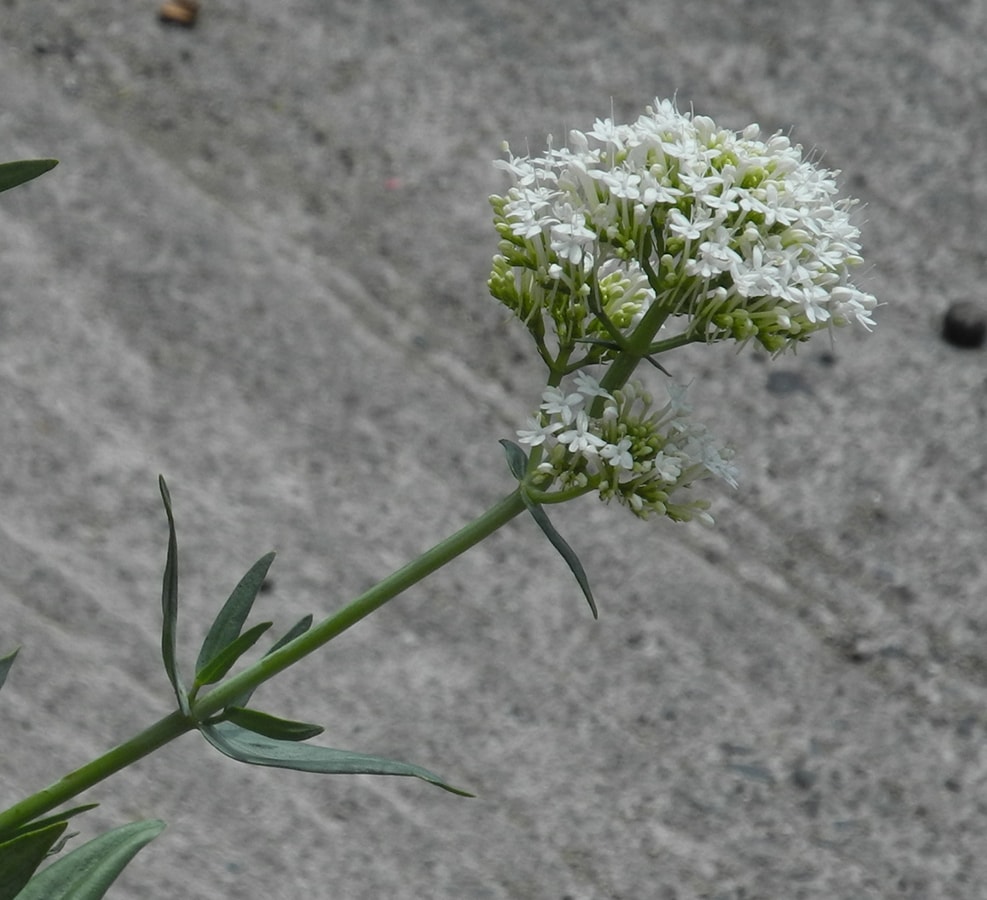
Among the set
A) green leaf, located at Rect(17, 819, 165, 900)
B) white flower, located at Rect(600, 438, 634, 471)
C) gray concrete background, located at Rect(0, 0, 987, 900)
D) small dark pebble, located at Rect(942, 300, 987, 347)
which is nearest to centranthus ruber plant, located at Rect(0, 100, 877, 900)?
white flower, located at Rect(600, 438, 634, 471)

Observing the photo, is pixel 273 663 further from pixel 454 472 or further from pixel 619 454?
pixel 454 472

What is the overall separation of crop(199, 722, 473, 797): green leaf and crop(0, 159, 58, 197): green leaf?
501 mm

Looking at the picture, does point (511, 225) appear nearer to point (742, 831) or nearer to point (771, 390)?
point (742, 831)

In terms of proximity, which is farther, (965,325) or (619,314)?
(965,325)

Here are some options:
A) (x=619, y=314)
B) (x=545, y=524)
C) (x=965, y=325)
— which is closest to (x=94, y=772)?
(x=545, y=524)

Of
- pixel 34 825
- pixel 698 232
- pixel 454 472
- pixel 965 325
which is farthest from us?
pixel 965 325

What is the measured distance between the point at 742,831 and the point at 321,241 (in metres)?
1.43

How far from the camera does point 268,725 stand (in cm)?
127

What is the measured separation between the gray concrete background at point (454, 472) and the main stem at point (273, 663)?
86 centimetres

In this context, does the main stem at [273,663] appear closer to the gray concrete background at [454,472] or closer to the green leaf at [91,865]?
the green leaf at [91,865]

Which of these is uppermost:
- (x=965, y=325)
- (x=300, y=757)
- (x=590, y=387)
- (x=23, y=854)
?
(x=965, y=325)

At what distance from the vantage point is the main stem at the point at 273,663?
1206 mm

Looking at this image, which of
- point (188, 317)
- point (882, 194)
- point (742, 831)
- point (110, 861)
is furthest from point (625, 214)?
point (882, 194)

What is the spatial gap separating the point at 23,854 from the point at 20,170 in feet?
1.90
